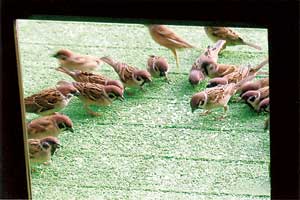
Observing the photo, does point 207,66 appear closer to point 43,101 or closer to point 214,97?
point 214,97

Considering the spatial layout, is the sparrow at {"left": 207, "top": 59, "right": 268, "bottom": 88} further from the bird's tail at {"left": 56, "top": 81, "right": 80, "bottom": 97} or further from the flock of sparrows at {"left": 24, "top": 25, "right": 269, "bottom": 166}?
the bird's tail at {"left": 56, "top": 81, "right": 80, "bottom": 97}

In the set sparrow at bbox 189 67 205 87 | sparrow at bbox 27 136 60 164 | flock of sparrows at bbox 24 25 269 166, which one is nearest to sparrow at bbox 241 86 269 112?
flock of sparrows at bbox 24 25 269 166

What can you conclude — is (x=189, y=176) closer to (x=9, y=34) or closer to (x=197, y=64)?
(x=197, y=64)

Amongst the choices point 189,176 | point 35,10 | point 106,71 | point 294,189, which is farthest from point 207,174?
point 35,10

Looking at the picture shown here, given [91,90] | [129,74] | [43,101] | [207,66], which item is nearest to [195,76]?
[207,66]

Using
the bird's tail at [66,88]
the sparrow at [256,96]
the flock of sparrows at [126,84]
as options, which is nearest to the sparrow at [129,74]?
the flock of sparrows at [126,84]

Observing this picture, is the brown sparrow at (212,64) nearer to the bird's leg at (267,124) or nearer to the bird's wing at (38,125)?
the bird's leg at (267,124)
